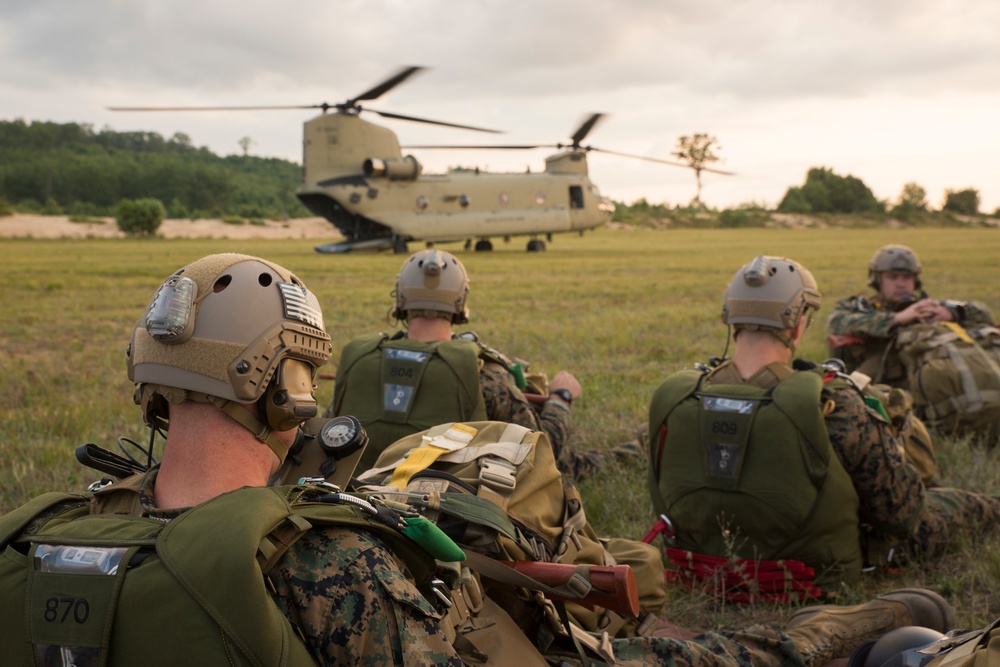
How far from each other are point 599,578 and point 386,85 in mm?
26794

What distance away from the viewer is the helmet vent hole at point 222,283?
2.32 m

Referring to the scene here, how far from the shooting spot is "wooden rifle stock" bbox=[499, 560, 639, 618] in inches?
108

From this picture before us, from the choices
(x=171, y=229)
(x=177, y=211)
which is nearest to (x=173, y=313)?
(x=171, y=229)

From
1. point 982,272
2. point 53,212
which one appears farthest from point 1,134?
point 982,272

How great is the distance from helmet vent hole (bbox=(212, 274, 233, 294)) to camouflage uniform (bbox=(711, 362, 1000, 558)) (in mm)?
3076

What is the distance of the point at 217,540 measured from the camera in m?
1.86

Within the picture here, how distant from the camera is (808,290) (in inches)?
190

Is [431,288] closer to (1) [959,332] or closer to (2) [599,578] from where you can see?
(2) [599,578]

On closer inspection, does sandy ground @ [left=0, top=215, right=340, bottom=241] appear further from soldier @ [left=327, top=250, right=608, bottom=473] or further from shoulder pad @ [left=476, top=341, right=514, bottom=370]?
shoulder pad @ [left=476, top=341, right=514, bottom=370]

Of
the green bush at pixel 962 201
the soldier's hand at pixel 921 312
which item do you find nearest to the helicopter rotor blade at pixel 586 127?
the soldier's hand at pixel 921 312

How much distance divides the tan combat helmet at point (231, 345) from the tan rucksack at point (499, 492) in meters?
0.46

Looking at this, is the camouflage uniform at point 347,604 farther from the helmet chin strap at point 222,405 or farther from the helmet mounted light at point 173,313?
the helmet mounted light at point 173,313

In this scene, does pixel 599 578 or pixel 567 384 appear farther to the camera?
pixel 567 384

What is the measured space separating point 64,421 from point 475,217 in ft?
88.4
